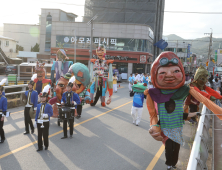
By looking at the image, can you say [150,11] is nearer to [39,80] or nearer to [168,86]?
[39,80]

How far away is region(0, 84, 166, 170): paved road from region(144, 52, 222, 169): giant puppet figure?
115 centimetres

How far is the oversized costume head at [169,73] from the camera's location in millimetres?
4098

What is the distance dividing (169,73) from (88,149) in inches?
123

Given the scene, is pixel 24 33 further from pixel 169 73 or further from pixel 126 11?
pixel 169 73

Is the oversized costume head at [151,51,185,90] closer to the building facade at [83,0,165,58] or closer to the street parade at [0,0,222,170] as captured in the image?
the street parade at [0,0,222,170]

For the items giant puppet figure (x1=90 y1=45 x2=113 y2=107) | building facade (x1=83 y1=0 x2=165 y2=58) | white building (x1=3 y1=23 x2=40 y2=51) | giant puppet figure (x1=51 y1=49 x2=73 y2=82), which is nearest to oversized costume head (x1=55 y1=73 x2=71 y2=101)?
giant puppet figure (x1=51 y1=49 x2=73 y2=82)

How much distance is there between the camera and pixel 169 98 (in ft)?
13.8

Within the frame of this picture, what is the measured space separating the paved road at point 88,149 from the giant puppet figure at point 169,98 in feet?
3.79

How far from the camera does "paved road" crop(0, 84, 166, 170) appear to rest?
16.3 feet

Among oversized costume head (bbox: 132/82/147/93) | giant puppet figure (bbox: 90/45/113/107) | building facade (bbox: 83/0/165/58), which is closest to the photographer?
oversized costume head (bbox: 132/82/147/93)

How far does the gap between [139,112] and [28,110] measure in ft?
13.0

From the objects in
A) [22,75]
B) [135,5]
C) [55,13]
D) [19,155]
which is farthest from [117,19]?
[19,155]

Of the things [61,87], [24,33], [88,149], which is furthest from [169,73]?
[24,33]

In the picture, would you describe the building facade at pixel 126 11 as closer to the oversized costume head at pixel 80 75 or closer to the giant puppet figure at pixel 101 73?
the giant puppet figure at pixel 101 73
